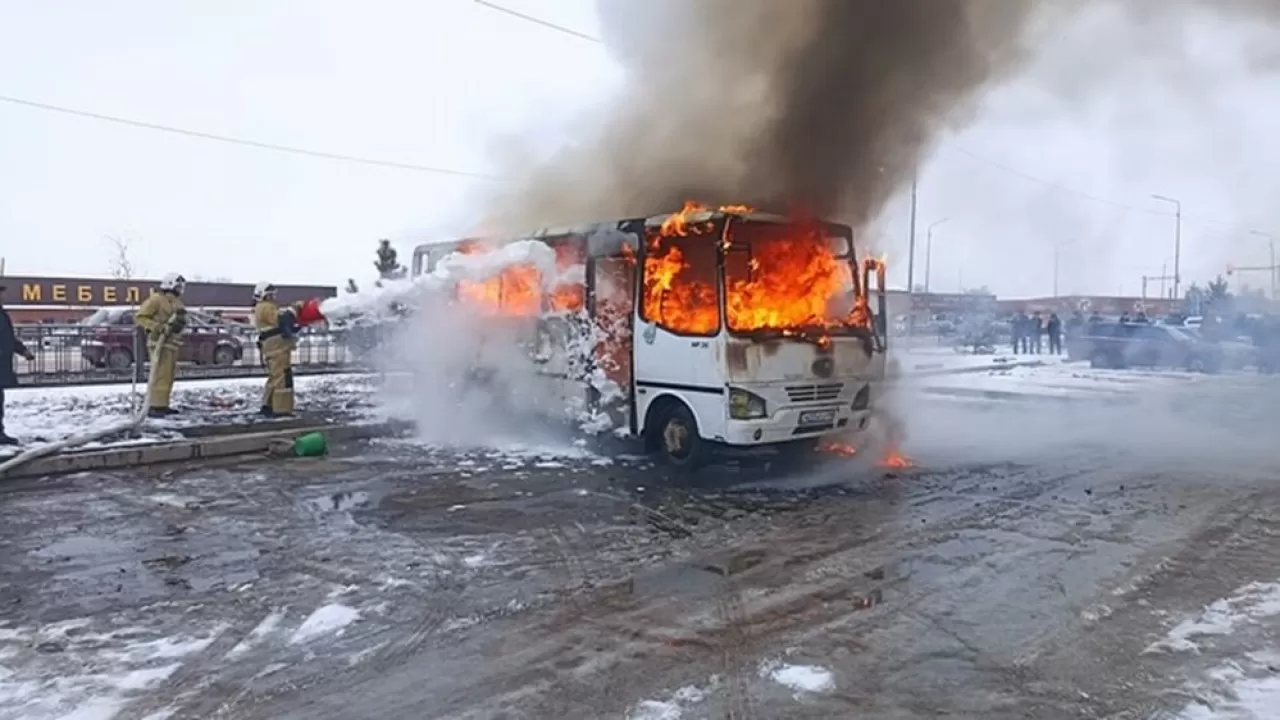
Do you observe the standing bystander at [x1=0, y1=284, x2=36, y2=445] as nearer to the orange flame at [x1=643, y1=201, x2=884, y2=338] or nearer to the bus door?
the bus door

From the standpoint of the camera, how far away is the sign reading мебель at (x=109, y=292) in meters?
36.0

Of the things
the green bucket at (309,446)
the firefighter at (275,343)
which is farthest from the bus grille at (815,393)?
the firefighter at (275,343)

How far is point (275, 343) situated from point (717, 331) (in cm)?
646

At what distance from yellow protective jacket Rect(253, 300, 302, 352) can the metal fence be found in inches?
211

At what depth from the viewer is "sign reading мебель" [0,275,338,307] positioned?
36.0 m

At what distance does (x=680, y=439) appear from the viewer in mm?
9156

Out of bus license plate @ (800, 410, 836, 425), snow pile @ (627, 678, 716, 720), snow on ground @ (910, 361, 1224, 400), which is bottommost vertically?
snow pile @ (627, 678, 716, 720)

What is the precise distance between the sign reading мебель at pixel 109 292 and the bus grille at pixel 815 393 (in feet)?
98.1

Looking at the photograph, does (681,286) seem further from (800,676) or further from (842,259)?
(800,676)

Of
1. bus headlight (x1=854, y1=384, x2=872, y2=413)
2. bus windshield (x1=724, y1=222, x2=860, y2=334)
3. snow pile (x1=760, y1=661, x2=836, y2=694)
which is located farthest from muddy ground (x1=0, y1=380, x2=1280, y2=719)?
bus windshield (x1=724, y1=222, x2=860, y2=334)

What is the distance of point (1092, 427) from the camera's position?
532 inches

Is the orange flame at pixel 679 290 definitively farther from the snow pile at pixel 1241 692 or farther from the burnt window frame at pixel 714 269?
the snow pile at pixel 1241 692

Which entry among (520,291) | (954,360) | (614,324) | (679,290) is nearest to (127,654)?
(679,290)

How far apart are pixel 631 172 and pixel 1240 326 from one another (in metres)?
24.8
